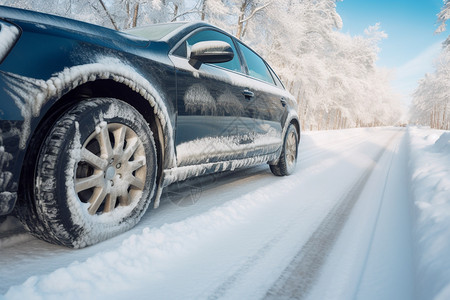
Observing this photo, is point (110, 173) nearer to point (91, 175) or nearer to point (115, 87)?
point (91, 175)

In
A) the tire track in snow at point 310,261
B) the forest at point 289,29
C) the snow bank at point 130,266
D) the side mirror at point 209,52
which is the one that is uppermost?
the forest at point 289,29

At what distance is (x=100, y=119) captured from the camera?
149 cm

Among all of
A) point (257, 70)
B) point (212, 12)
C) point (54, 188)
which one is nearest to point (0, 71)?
point (54, 188)

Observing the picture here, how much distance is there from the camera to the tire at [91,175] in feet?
4.25

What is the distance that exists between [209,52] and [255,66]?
145 cm

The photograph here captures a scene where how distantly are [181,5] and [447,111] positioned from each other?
5537cm

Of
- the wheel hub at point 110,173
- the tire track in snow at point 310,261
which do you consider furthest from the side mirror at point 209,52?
the tire track in snow at point 310,261

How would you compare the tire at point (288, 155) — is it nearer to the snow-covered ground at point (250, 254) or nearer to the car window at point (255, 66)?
the car window at point (255, 66)

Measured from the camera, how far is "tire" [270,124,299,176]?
382 centimetres

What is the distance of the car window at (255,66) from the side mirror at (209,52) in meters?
1.06

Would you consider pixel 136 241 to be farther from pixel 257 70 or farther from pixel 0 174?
pixel 257 70

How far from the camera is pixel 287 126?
154 inches

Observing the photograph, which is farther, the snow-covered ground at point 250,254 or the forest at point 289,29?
the forest at point 289,29

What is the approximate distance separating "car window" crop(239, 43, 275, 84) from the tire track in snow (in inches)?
70.0
